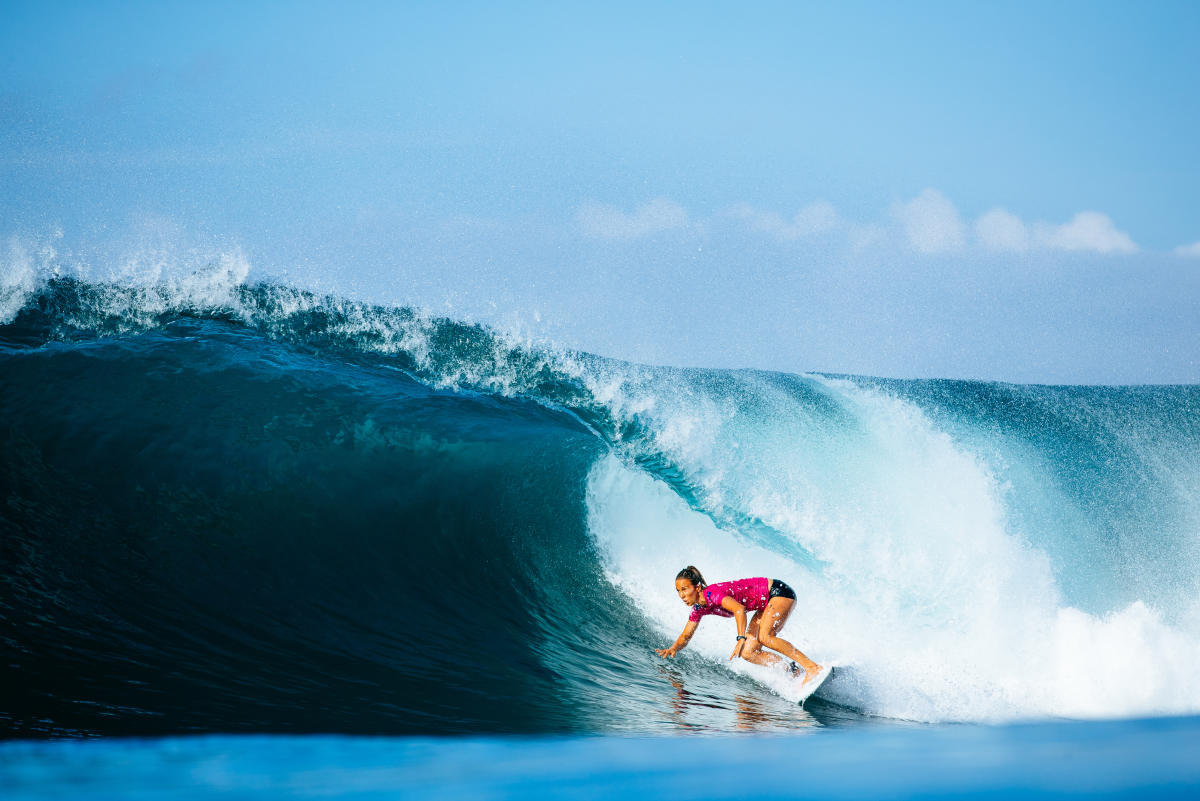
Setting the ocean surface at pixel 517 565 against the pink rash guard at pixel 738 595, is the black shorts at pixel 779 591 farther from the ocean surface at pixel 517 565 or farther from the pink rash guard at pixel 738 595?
the ocean surface at pixel 517 565

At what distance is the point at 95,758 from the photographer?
276 centimetres

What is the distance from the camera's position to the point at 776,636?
5.03 m

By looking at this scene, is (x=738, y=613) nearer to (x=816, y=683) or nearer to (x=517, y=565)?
(x=816, y=683)

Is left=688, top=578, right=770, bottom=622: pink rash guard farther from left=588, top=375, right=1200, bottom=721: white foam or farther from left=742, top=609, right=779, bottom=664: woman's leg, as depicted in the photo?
left=588, top=375, right=1200, bottom=721: white foam

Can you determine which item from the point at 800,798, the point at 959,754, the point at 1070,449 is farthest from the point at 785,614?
the point at 1070,449

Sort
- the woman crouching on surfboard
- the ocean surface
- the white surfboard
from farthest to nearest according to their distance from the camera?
the woman crouching on surfboard → the white surfboard → the ocean surface

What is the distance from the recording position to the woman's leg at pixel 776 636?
485 cm

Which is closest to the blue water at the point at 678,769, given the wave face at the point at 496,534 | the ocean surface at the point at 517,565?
the ocean surface at the point at 517,565

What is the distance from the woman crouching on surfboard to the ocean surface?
230mm

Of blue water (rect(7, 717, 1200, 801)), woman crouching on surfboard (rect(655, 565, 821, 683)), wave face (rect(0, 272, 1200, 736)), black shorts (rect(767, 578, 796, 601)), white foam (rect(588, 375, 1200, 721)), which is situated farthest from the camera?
white foam (rect(588, 375, 1200, 721))

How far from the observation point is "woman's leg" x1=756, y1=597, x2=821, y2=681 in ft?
15.9

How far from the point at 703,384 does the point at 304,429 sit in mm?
4047

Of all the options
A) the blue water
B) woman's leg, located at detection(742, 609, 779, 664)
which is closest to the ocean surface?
the blue water

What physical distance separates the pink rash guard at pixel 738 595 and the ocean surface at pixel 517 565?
467mm
